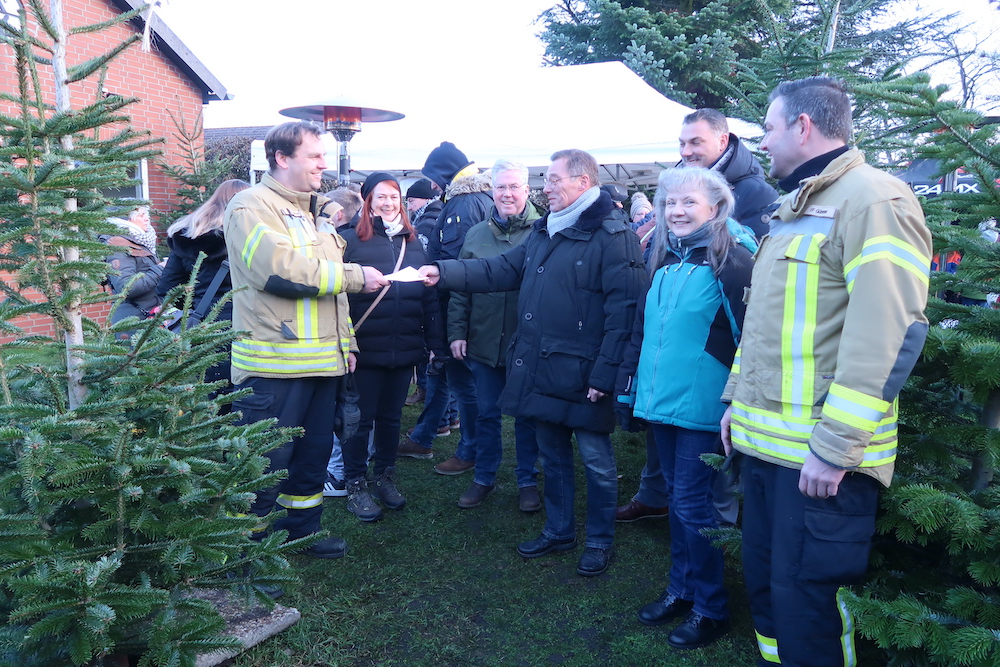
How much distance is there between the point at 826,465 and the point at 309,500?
2695mm

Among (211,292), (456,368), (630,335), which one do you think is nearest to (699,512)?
(630,335)

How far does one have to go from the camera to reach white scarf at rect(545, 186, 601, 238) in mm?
3779

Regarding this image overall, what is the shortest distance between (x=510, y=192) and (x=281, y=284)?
1743mm

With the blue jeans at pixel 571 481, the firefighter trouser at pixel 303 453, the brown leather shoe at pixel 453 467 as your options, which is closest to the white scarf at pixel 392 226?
the firefighter trouser at pixel 303 453

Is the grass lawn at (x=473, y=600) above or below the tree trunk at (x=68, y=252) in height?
below

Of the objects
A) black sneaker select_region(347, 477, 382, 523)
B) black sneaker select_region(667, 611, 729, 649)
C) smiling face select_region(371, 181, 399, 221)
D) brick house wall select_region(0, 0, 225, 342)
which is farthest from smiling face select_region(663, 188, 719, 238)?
brick house wall select_region(0, 0, 225, 342)

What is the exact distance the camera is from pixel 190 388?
2.28 meters

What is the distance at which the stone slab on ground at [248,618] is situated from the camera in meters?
3.02

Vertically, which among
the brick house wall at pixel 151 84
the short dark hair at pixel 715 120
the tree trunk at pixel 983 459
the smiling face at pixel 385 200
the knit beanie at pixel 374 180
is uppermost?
the brick house wall at pixel 151 84

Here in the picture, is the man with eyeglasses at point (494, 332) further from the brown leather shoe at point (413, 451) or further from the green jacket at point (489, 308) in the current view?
the brown leather shoe at point (413, 451)

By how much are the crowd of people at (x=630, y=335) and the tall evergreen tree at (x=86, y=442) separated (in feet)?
0.80

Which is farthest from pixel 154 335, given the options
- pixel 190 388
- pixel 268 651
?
pixel 268 651

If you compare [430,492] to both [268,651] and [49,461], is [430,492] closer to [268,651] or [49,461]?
[268,651]

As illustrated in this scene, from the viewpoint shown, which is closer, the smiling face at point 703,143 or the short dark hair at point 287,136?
the short dark hair at point 287,136
